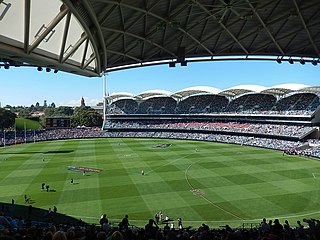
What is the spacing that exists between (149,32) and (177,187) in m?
18.9

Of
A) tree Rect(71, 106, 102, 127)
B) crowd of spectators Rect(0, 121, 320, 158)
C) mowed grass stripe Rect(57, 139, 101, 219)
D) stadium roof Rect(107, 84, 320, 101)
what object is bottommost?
mowed grass stripe Rect(57, 139, 101, 219)

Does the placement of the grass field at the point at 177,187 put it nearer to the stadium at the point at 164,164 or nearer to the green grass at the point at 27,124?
the stadium at the point at 164,164

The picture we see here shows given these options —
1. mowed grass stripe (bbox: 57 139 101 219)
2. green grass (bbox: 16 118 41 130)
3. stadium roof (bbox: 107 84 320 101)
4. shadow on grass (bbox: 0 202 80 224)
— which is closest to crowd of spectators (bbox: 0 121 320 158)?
stadium roof (bbox: 107 84 320 101)

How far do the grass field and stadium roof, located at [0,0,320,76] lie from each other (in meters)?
12.2

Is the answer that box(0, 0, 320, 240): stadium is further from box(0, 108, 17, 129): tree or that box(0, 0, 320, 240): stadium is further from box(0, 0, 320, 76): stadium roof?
box(0, 108, 17, 129): tree

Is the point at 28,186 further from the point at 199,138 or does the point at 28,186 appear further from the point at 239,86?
the point at 239,86

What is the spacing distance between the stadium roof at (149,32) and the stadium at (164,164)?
70 millimetres

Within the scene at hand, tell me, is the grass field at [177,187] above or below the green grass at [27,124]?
below

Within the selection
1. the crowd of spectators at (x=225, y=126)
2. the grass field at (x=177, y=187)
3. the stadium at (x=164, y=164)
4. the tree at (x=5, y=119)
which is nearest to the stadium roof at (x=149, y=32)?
the stadium at (x=164, y=164)

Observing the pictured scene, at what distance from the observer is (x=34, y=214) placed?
25.0m

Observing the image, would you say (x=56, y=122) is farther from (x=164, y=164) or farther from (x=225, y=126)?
(x=164, y=164)

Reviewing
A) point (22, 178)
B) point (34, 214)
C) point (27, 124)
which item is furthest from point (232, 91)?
point (27, 124)

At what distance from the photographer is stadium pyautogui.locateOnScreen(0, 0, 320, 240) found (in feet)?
34.8

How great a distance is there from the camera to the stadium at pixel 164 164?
1060 centimetres
